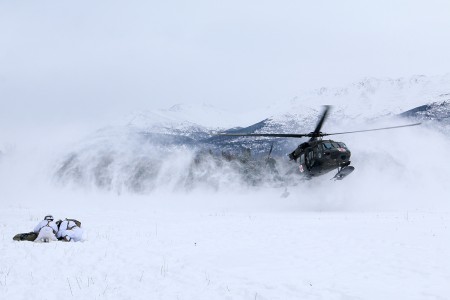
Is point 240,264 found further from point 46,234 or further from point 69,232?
point 46,234

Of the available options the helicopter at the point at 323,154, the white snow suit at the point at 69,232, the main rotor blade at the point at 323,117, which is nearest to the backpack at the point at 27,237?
the white snow suit at the point at 69,232

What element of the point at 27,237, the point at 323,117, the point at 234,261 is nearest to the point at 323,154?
the point at 323,117

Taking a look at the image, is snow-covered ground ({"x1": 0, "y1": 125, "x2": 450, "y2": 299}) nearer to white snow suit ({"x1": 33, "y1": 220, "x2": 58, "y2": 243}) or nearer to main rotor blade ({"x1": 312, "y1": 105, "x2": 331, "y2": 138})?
white snow suit ({"x1": 33, "y1": 220, "x2": 58, "y2": 243})

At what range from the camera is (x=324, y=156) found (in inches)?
917

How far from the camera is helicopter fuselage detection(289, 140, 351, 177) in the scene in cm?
2327

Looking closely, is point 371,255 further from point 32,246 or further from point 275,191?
point 275,191

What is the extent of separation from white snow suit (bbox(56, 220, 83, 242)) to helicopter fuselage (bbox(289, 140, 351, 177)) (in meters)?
15.1

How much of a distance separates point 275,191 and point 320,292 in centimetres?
3140

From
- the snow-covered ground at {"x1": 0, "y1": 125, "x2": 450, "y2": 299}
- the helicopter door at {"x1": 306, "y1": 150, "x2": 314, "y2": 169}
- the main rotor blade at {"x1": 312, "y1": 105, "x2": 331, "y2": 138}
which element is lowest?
the snow-covered ground at {"x1": 0, "y1": 125, "x2": 450, "y2": 299}

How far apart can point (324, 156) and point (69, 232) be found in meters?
15.4

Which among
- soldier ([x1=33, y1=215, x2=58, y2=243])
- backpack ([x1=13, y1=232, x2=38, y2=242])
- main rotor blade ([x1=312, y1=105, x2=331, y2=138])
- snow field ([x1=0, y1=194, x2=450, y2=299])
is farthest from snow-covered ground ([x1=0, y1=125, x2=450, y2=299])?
main rotor blade ([x1=312, y1=105, x2=331, y2=138])

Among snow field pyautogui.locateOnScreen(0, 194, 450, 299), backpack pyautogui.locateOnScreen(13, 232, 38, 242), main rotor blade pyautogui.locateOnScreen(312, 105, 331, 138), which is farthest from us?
main rotor blade pyautogui.locateOnScreen(312, 105, 331, 138)

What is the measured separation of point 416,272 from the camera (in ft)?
28.3

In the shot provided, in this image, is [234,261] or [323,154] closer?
[234,261]
